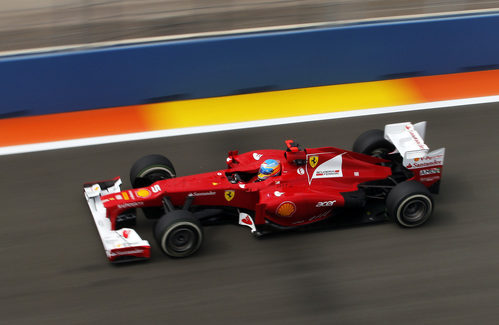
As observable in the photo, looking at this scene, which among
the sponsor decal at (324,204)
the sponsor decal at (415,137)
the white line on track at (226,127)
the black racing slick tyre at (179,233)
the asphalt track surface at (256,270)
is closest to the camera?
the asphalt track surface at (256,270)

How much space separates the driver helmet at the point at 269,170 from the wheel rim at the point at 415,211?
162 cm

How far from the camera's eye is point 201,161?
31.2 feet

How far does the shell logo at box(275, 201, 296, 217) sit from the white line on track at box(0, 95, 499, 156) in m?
3.09

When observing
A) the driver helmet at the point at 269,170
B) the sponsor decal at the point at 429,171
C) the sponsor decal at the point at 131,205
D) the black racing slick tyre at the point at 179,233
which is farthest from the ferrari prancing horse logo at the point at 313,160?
the sponsor decal at the point at 131,205

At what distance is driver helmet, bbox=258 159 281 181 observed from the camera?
306 inches

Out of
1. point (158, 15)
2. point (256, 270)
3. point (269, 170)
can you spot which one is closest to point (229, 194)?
point (269, 170)

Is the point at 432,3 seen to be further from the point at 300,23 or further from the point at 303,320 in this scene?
the point at 303,320

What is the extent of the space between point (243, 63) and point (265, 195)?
382cm

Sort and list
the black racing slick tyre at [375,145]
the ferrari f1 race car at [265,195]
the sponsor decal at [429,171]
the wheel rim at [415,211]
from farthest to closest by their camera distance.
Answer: the black racing slick tyre at [375,145] < the sponsor decal at [429,171] < the wheel rim at [415,211] < the ferrari f1 race car at [265,195]

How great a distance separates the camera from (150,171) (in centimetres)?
818

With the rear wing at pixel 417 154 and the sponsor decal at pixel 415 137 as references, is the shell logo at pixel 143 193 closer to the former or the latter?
the rear wing at pixel 417 154

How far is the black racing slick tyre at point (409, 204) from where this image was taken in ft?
24.9

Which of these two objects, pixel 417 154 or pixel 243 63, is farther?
pixel 243 63

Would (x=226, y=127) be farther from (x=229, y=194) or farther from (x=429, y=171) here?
(x=429, y=171)
